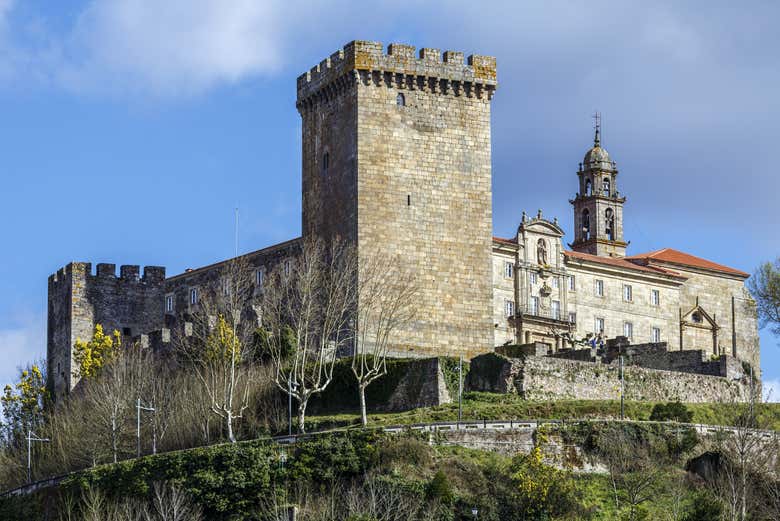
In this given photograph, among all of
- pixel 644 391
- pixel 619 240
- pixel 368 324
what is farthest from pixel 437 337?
pixel 619 240

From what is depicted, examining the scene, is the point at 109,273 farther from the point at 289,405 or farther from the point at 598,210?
the point at 598,210

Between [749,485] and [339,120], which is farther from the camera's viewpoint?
[339,120]

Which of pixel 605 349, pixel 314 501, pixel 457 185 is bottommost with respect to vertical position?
pixel 314 501

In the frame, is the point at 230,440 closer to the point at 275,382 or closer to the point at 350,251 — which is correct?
the point at 275,382

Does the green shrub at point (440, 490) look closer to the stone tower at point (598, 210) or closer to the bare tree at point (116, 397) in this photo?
the bare tree at point (116, 397)

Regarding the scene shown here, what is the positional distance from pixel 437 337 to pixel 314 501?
48.6ft

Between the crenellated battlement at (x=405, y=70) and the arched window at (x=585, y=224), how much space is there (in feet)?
106

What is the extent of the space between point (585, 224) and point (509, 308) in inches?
813

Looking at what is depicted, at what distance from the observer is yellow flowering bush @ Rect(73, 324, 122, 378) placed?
7938 cm

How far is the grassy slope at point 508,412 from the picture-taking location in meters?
64.0

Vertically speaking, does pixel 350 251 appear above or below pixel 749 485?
above

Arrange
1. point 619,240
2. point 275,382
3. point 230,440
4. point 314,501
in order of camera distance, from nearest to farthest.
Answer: point 314,501 < point 230,440 < point 275,382 < point 619,240

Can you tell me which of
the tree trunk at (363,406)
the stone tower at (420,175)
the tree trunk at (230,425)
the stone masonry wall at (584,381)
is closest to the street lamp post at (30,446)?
the tree trunk at (230,425)

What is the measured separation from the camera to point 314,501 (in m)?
58.8
